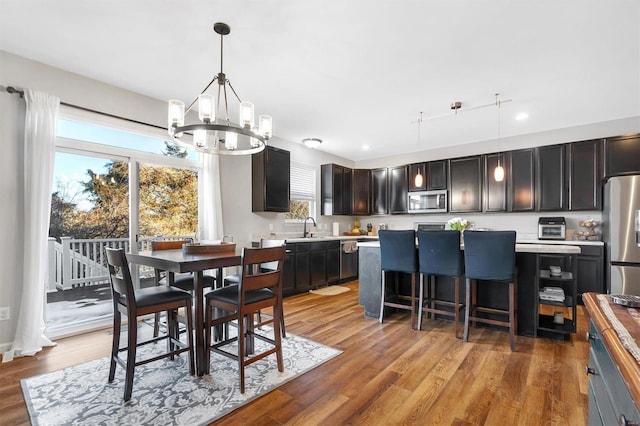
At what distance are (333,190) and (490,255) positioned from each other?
381cm

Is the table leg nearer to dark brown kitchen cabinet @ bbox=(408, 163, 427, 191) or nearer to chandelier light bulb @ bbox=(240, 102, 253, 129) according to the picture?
chandelier light bulb @ bbox=(240, 102, 253, 129)

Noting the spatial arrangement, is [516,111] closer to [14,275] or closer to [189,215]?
[189,215]

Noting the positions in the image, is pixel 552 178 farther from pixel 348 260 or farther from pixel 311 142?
pixel 311 142

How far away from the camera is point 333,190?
20.6ft

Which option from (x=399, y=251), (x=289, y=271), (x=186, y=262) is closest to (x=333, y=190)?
(x=289, y=271)

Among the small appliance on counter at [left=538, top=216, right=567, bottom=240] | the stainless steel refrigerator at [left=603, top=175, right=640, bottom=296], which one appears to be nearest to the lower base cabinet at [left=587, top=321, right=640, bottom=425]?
the stainless steel refrigerator at [left=603, top=175, right=640, bottom=296]

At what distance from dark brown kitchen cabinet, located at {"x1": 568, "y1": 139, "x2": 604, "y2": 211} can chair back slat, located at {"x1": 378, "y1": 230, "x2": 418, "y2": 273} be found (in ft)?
10.3

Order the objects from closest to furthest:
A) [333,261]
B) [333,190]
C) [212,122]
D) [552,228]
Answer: [212,122]
[552,228]
[333,261]
[333,190]

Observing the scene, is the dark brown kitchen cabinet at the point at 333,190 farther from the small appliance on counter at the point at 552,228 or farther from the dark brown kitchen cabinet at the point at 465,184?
the small appliance on counter at the point at 552,228

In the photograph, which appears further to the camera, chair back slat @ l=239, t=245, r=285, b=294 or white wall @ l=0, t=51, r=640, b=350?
white wall @ l=0, t=51, r=640, b=350

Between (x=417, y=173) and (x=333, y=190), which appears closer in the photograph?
(x=417, y=173)

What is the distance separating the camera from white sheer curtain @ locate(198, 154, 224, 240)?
412cm

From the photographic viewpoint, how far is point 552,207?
188 inches

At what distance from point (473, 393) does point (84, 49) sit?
4.13 metres
